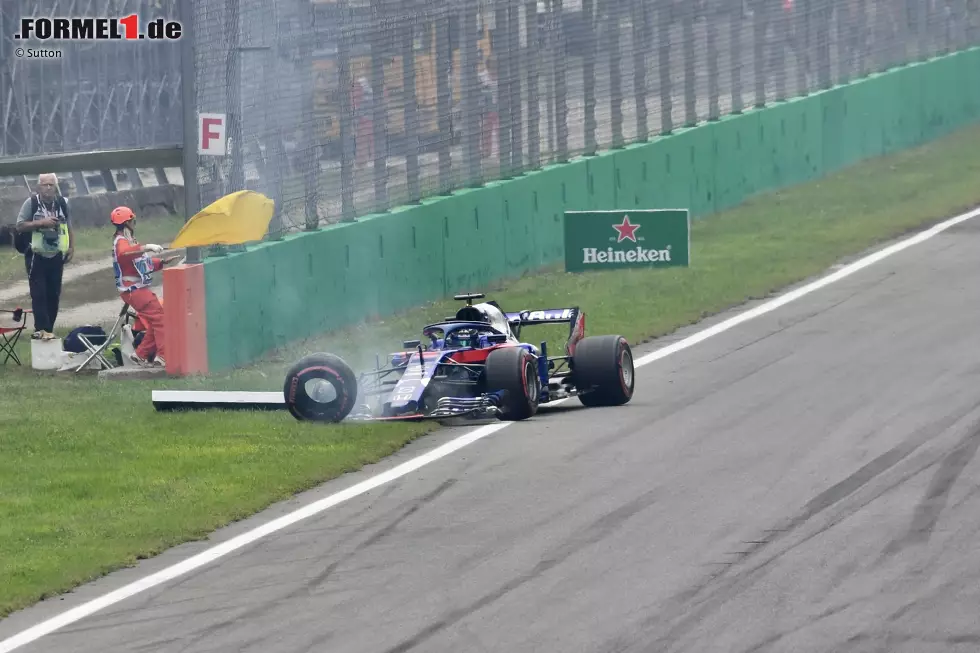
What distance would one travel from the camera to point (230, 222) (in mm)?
17750

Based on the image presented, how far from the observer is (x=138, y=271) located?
59.6ft

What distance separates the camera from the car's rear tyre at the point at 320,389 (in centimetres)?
1375

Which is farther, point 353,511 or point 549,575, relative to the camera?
point 353,511

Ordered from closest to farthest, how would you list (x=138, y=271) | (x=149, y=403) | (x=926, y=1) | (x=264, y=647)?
(x=264, y=647) → (x=149, y=403) → (x=138, y=271) → (x=926, y=1)

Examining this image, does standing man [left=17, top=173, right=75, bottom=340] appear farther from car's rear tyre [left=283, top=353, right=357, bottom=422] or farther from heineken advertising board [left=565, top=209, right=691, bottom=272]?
car's rear tyre [left=283, top=353, right=357, bottom=422]

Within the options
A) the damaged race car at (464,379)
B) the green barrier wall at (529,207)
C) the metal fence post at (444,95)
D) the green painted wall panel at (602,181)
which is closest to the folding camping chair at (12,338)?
the green barrier wall at (529,207)

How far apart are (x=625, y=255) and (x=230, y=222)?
588 centimetres

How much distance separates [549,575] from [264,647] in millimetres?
1724

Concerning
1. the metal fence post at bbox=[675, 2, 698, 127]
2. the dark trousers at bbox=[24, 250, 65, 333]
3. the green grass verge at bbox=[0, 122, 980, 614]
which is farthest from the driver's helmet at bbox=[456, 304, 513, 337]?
the metal fence post at bbox=[675, 2, 698, 127]

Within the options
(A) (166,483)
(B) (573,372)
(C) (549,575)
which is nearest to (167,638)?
(C) (549,575)

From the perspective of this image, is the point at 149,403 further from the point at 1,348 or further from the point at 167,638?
the point at 167,638

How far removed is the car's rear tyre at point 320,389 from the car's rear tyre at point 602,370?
1824 millimetres

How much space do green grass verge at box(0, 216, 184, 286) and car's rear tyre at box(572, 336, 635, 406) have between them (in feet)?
40.5

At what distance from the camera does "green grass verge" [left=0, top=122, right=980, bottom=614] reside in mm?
11109
